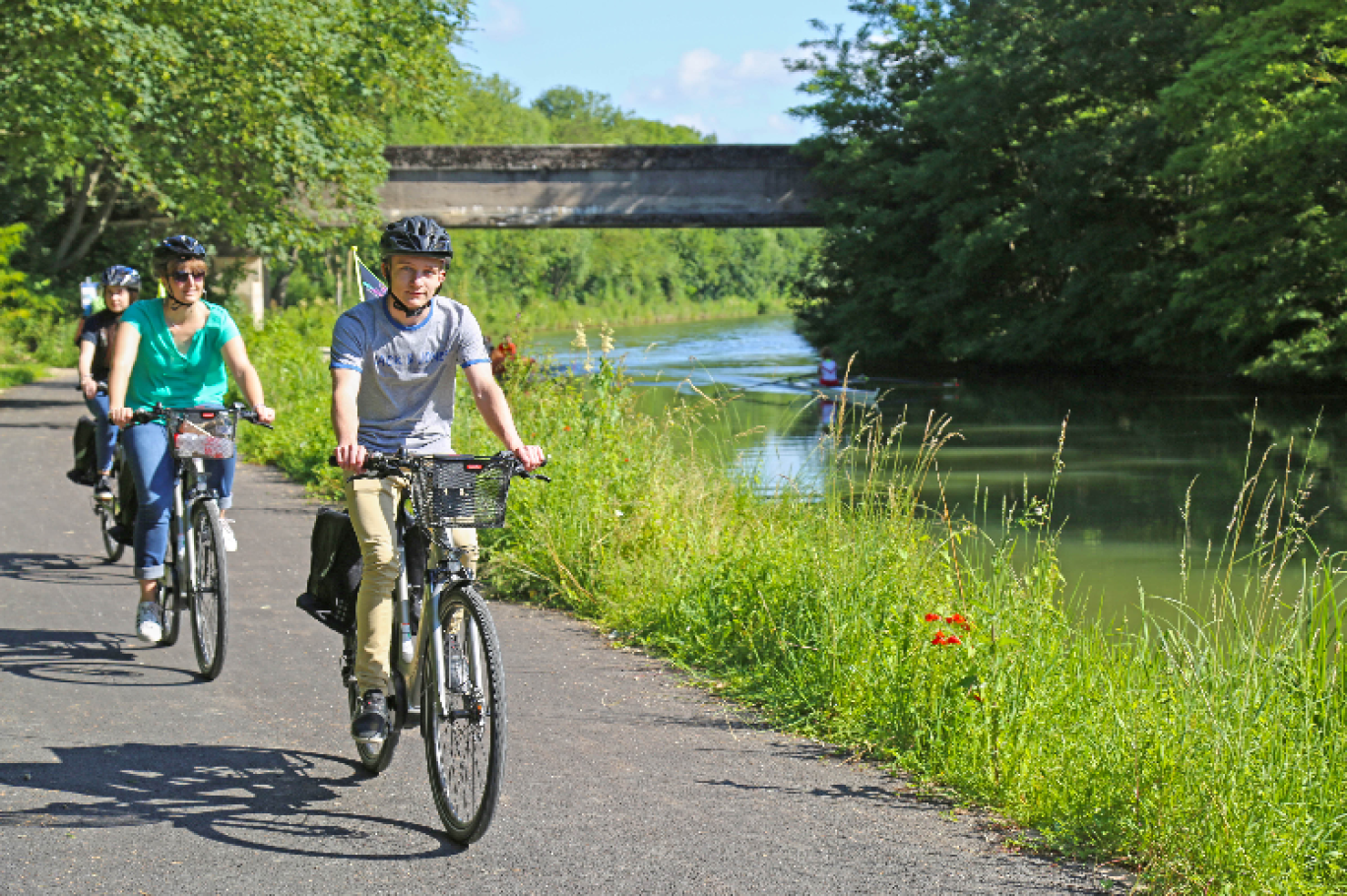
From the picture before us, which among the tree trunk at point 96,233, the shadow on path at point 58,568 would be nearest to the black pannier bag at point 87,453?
the shadow on path at point 58,568

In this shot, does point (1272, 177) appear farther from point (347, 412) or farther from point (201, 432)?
point (347, 412)

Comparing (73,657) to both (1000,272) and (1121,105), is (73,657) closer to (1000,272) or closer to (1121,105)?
(1121,105)

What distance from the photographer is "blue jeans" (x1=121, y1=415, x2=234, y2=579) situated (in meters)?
6.71

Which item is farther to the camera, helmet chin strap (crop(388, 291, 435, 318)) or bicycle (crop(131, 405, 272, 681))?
bicycle (crop(131, 405, 272, 681))

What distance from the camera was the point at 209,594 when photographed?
6539mm

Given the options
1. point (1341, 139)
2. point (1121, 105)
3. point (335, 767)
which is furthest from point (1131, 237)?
point (335, 767)

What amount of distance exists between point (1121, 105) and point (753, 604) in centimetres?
2719

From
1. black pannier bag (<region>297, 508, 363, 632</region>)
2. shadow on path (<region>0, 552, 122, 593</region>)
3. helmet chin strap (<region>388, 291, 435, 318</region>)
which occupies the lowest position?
shadow on path (<region>0, 552, 122, 593</region>)

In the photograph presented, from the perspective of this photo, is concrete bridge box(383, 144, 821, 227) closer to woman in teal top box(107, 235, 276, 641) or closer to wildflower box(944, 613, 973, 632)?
woman in teal top box(107, 235, 276, 641)

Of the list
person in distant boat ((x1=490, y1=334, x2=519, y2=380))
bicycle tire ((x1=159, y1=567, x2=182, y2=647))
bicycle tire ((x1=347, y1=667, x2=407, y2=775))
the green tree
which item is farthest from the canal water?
bicycle tire ((x1=347, y1=667, x2=407, y2=775))

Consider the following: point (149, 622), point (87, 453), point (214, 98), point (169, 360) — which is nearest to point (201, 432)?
point (169, 360)

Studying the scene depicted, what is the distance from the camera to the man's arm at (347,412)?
4.37m

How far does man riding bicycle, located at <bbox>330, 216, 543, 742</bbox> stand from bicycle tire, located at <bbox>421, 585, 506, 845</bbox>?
31cm

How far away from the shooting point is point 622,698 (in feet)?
20.3
